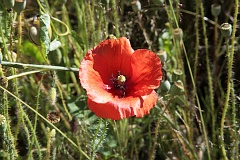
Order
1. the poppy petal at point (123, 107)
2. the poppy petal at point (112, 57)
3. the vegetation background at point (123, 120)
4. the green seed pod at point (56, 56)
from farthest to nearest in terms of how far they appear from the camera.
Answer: the green seed pod at point (56, 56) < the vegetation background at point (123, 120) < the poppy petal at point (112, 57) < the poppy petal at point (123, 107)

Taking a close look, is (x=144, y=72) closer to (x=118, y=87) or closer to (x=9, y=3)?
(x=118, y=87)

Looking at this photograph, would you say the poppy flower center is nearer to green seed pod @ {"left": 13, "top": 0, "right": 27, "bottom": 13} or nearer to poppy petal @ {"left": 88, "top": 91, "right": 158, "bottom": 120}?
poppy petal @ {"left": 88, "top": 91, "right": 158, "bottom": 120}

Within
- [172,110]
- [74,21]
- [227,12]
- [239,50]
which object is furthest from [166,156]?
[74,21]

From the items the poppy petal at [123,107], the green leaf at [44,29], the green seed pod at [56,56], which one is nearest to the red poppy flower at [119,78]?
the poppy petal at [123,107]

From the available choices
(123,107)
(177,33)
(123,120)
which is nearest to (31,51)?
(123,120)

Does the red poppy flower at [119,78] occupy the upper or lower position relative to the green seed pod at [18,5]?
lower

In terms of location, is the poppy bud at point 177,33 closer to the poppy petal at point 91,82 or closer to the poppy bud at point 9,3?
the poppy petal at point 91,82
